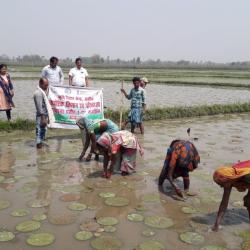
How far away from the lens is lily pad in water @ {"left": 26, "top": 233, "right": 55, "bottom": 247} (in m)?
3.67

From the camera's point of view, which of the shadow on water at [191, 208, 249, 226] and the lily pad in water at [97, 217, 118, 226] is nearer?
the lily pad in water at [97, 217, 118, 226]

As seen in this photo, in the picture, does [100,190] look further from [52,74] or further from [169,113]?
[169,113]

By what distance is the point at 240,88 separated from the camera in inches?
999

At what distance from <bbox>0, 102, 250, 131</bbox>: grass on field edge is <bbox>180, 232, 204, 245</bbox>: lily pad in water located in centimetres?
619

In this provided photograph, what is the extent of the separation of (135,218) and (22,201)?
1478 millimetres

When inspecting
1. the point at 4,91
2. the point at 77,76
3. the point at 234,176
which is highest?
the point at 77,76

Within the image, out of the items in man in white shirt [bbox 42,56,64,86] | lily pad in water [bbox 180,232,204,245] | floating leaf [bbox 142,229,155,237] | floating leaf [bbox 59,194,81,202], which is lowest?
lily pad in water [bbox 180,232,204,245]

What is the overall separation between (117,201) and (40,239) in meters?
1.36

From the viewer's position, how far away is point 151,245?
3.71m

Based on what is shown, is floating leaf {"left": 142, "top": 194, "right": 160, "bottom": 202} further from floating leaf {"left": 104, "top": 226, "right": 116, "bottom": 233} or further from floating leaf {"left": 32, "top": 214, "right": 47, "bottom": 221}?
floating leaf {"left": 32, "top": 214, "right": 47, "bottom": 221}

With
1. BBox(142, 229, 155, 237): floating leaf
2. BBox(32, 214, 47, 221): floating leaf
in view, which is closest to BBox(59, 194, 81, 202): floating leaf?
BBox(32, 214, 47, 221): floating leaf

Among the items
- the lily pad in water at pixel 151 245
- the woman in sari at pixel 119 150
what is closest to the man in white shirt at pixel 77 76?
the woman in sari at pixel 119 150

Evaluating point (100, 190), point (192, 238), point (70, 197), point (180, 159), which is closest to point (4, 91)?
point (100, 190)

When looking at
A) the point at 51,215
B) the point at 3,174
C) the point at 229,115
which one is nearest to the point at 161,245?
the point at 51,215
